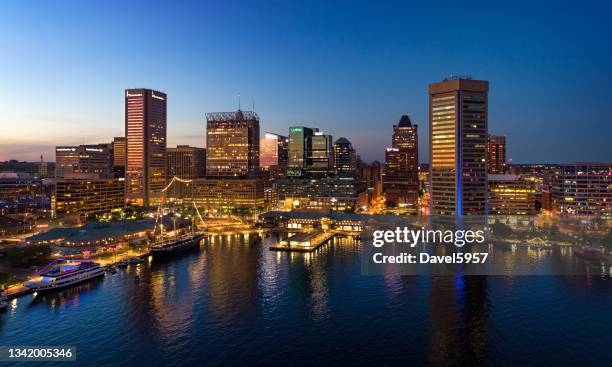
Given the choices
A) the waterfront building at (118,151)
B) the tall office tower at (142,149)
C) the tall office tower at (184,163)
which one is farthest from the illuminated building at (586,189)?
the waterfront building at (118,151)

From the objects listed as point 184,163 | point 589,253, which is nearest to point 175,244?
point 589,253

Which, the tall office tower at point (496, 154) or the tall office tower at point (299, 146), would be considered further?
the tall office tower at point (496, 154)

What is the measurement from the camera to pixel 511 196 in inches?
3573

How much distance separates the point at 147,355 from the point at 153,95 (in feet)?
397

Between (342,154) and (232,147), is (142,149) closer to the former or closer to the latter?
(232,147)

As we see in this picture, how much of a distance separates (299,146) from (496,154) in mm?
84802

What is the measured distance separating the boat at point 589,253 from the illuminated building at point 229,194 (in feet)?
230

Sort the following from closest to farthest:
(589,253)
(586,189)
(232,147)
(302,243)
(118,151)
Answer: (589,253), (302,243), (586,189), (232,147), (118,151)

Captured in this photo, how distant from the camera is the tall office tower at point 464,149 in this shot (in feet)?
264

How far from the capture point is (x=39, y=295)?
37.2m

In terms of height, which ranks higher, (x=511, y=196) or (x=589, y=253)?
(x=511, y=196)

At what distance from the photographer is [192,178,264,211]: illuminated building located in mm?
110000

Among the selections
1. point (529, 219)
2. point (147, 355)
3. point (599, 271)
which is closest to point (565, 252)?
point (599, 271)

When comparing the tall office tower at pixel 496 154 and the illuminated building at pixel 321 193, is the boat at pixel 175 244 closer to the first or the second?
the illuminated building at pixel 321 193
